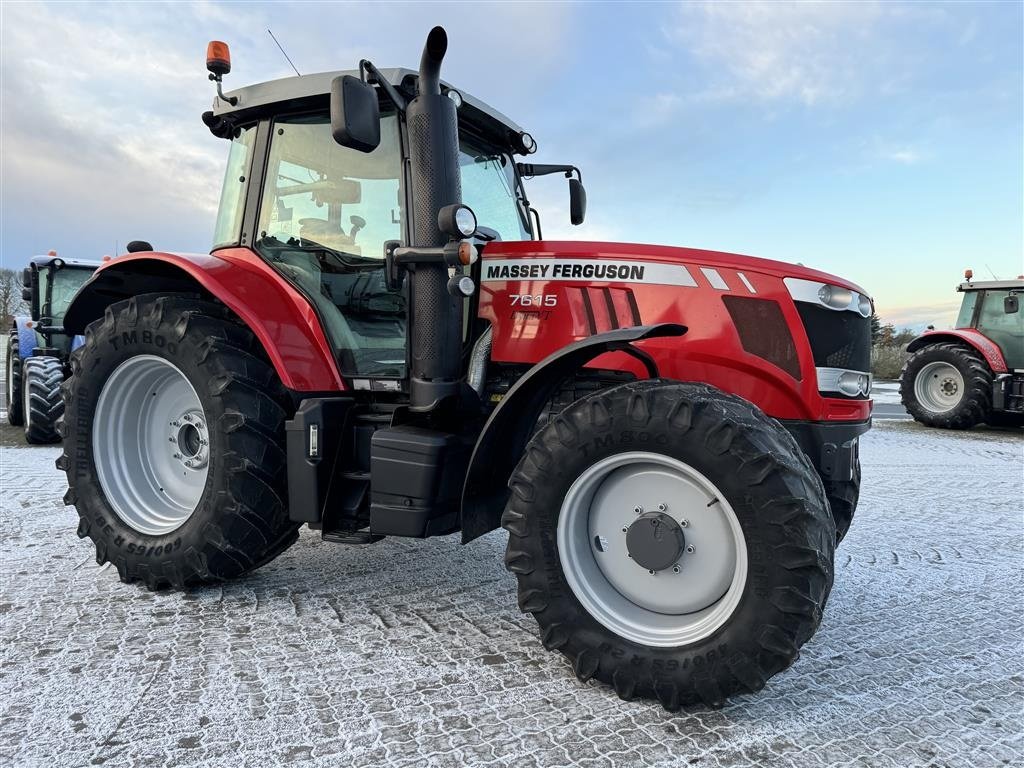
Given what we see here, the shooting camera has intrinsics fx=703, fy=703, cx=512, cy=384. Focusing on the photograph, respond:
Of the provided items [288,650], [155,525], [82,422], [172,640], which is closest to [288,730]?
[288,650]

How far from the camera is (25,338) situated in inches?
352

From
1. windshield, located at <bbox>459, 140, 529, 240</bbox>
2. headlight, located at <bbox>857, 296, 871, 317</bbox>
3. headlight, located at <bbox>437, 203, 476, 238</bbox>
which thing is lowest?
headlight, located at <bbox>857, 296, 871, 317</bbox>

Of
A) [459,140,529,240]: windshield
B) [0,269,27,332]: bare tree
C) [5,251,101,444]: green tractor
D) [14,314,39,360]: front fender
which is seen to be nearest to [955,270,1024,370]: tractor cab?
[459,140,529,240]: windshield

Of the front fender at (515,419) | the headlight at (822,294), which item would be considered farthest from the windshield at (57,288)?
the headlight at (822,294)

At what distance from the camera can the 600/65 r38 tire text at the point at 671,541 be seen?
79.2 inches

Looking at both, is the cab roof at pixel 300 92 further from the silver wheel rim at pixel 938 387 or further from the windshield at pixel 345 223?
the silver wheel rim at pixel 938 387

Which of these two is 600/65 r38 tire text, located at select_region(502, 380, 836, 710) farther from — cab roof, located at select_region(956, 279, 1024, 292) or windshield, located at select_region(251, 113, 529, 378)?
cab roof, located at select_region(956, 279, 1024, 292)

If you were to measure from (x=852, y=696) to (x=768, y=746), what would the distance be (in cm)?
47

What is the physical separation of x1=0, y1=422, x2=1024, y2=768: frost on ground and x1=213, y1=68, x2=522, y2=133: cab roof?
2.17 meters

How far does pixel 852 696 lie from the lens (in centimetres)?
225

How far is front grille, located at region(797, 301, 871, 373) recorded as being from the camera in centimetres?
265

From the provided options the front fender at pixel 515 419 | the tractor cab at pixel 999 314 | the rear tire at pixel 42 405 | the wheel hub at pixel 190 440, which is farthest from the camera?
the tractor cab at pixel 999 314

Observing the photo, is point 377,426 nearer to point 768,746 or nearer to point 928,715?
point 768,746

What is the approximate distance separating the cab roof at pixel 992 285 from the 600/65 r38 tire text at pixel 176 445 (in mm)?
11108
